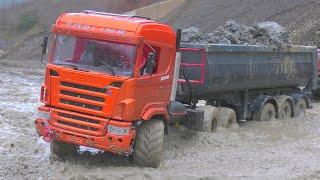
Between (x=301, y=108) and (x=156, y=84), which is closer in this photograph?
(x=156, y=84)

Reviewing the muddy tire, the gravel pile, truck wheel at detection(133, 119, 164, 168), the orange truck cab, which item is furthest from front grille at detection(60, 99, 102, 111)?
the gravel pile

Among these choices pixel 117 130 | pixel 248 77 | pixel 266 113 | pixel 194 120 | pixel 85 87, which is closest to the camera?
pixel 117 130

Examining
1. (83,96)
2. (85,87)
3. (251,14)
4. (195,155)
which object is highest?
(251,14)

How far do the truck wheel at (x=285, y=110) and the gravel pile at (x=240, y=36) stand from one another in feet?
5.46

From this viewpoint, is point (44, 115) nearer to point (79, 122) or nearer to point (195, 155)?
point (79, 122)

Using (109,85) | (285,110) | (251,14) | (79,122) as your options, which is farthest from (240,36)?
(251,14)

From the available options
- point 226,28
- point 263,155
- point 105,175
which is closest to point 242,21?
point 226,28

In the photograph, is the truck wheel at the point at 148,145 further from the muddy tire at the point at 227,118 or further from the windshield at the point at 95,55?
the muddy tire at the point at 227,118

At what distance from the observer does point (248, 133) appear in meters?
14.3

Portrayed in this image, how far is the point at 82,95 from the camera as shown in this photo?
9.73m

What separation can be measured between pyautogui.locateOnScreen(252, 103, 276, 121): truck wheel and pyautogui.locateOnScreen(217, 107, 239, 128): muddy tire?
1.44 meters

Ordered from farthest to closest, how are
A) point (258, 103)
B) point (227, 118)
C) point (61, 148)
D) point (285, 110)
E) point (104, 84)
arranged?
point (285, 110) → point (258, 103) → point (227, 118) → point (61, 148) → point (104, 84)

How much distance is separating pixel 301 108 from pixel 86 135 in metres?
9.97

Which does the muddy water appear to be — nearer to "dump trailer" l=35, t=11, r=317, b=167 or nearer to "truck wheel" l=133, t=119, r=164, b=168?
"truck wheel" l=133, t=119, r=164, b=168
